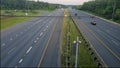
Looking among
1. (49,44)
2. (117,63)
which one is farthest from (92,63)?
(49,44)

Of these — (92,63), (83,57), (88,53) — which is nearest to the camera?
(92,63)

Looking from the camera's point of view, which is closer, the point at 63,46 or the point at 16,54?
the point at 16,54

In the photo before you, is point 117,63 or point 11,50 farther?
point 11,50

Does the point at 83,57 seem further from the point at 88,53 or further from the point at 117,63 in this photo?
the point at 117,63

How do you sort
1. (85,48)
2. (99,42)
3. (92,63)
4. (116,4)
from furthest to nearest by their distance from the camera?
1. (116,4)
2. (99,42)
3. (85,48)
4. (92,63)

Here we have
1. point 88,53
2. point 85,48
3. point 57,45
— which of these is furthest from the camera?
point 57,45

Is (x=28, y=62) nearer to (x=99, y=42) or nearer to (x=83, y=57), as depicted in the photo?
(x=83, y=57)

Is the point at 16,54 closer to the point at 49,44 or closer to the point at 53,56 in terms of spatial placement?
the point at 53,56

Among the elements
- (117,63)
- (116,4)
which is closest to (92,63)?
(117,63)

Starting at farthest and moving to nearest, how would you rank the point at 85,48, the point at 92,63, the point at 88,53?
the point at 85,48, the point at 88,53, the point at 92,63
